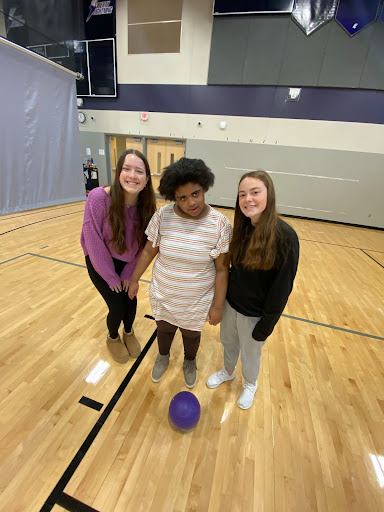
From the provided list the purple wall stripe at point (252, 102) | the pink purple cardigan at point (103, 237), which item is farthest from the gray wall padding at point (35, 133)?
the pink purple cardigan at point (103, 237)

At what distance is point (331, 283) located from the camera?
→ 3.25 meters

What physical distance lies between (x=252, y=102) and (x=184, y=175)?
7.06 metres

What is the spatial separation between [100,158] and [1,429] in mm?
8679


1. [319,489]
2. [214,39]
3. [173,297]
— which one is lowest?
[319,489]

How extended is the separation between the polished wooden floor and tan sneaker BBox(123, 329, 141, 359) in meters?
0.08

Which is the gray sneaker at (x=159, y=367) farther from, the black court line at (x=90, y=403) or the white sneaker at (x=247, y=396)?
the white sneaker at (x=247, y=396)

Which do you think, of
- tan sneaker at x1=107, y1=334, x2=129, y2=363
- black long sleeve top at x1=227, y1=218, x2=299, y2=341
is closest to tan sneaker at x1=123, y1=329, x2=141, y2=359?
tan sneaker at x1=107, y1=334, x2=129, y2=363

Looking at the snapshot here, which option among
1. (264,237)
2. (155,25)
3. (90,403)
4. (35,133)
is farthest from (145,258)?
(155,25)

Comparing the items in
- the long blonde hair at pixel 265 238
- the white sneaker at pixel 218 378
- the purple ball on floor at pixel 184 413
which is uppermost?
the long blonde hair at pixel 265 238

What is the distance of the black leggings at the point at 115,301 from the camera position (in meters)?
1.44

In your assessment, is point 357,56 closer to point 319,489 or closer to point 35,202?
point 319,489

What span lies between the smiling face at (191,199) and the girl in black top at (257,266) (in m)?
0.18

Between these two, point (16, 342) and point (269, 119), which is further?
point (269, 119)

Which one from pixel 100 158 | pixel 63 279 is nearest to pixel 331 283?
pixel 63 279
